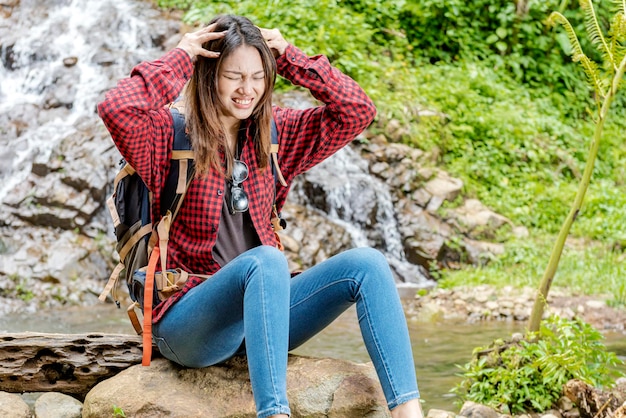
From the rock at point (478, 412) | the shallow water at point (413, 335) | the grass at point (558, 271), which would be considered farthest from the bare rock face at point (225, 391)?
the grass at point (558, 271)

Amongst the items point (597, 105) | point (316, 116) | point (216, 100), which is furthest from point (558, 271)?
point (216, 100)

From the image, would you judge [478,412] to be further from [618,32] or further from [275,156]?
[618,32]

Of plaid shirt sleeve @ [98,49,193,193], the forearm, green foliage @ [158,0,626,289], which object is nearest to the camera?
plaid shirt sleeve @ [98,49,193,193]

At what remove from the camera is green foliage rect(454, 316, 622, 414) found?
4082 millimetres

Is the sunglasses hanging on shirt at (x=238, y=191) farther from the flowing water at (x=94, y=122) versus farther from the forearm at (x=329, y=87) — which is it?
the flowing water at (x=94, y=122)

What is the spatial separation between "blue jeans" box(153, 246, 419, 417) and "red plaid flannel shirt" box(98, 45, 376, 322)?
0.54ft

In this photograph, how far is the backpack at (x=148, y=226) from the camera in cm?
295

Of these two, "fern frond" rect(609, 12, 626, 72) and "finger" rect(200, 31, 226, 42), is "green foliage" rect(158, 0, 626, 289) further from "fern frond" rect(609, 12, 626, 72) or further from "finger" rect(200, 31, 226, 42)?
"finger" rect(200, 31, 226, 42)

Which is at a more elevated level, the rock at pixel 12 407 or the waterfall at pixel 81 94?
the rock at pixel 12 407

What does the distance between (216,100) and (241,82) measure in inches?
5.1

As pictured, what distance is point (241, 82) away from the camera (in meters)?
3.02

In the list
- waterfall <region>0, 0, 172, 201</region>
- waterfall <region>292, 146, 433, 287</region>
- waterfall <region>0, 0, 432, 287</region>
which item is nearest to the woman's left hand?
waterfall <region>0, 0, 432, 287</region>

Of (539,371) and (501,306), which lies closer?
(539,371)

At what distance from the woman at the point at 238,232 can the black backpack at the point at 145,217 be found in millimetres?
37
